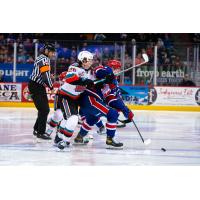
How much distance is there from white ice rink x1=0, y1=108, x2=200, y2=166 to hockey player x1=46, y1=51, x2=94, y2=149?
25cm

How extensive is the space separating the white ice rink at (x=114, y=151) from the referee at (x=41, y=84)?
0.25 meters

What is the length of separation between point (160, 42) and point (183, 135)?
259 inches

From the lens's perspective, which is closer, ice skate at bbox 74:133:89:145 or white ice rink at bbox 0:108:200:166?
white ice rink at bbox 0:108:200:166

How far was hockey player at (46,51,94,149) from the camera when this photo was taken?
667cm

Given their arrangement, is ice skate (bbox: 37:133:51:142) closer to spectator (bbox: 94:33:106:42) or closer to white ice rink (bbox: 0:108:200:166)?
white ice rink (bbox: 0:108:200:166)

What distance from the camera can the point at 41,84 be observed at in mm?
7488

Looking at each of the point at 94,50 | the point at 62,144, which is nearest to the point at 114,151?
the point at 62,144

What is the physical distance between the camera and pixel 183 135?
29.1 ft

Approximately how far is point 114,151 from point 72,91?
842 mm

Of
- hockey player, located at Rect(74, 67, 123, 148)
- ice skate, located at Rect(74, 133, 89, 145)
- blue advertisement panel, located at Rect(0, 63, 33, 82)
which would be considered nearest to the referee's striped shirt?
hockey player, located at Rect(74, 67, 123, 148)

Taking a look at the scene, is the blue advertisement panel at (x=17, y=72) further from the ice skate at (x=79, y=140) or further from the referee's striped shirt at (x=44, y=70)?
the ice skate at (x=79, y=140)

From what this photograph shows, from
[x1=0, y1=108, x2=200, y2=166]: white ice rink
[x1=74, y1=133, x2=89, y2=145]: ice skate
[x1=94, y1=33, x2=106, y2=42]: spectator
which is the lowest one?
[x1=0, y1=108, x2=200, y2=166]: white ice rink

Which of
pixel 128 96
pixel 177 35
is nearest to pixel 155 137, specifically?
A: pixel 128 96
